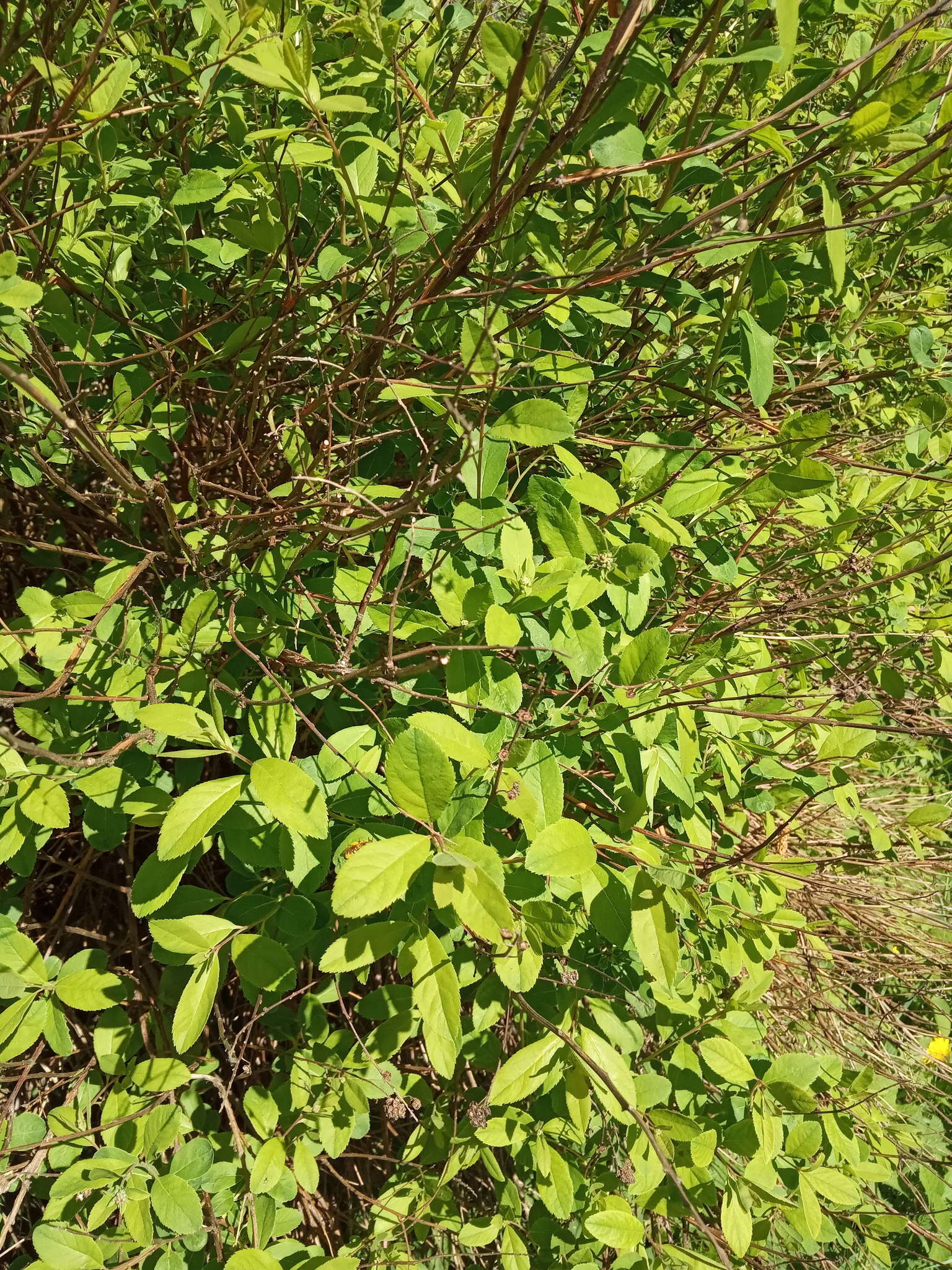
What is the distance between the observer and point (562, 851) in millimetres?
989

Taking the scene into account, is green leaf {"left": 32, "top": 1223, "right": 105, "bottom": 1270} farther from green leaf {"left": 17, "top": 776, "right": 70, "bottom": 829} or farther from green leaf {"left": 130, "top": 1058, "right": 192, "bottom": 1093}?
green leaf {"left": 17, "top": 776, "right": 70, "bottom": 829}

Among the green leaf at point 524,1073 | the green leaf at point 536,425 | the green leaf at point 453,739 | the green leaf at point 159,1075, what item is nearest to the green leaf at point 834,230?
Result: the green leaf at point 536,425

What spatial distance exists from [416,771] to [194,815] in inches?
10.9

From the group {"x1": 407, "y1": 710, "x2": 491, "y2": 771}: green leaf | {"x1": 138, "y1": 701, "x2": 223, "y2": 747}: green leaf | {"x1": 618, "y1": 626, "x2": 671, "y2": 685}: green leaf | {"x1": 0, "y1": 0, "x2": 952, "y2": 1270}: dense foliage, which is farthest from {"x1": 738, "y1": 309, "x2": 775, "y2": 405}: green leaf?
{"x1": 138, "y1": 701, "x2": 223, "y2": 747}: green leaf

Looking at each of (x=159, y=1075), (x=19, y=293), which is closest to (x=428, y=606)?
(x=19, y=293)

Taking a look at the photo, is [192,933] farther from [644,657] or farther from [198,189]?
[198,189]

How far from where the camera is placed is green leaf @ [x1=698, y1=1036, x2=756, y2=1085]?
4.26 feet

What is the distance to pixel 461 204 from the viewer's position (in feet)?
4.02

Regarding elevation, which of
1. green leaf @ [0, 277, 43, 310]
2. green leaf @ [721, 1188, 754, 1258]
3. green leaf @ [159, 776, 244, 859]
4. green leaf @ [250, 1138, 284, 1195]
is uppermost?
green leaf @ [0, 277, 43, 310]

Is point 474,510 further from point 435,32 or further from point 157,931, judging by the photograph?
point 435,32

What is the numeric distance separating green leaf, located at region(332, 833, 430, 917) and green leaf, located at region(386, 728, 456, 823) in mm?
42

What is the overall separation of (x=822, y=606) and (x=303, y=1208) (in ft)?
5.62

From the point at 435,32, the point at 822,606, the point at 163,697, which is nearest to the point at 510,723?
the point at 163,697

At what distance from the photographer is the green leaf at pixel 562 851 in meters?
0.97
